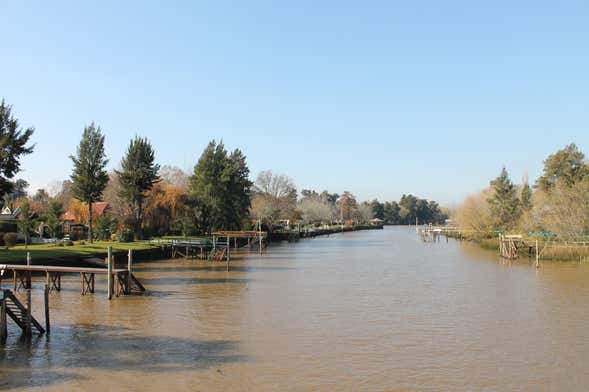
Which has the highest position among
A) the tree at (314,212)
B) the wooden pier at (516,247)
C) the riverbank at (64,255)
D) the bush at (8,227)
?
the tree at (314,212)

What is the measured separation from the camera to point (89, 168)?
151 feet

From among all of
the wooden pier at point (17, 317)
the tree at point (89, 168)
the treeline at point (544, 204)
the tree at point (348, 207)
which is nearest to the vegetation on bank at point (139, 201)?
the tree at point (89, 168)

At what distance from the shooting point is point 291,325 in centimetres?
1825

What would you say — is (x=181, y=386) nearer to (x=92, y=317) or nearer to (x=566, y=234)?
(x=92, y=317)

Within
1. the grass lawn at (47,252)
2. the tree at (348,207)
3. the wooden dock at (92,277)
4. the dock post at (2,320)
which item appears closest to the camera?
the dock post at (2,320)

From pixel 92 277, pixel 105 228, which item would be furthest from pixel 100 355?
pixel 105 228

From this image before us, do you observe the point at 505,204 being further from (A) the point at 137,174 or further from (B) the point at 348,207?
(B) the point at 348,207

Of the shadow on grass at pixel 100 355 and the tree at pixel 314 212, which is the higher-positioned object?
the tree at pixel 314 212

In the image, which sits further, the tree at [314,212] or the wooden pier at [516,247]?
the tree at [314,212]

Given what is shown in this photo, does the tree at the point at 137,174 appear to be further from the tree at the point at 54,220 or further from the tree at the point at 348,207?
the tree at the point at 348,207

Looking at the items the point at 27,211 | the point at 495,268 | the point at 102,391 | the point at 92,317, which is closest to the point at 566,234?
the point at 495,268

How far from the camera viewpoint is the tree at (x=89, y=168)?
1796 inches

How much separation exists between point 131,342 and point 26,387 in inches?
162

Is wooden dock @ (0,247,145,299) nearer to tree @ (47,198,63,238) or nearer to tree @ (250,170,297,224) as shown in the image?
tree @ (47,198,63,238)
